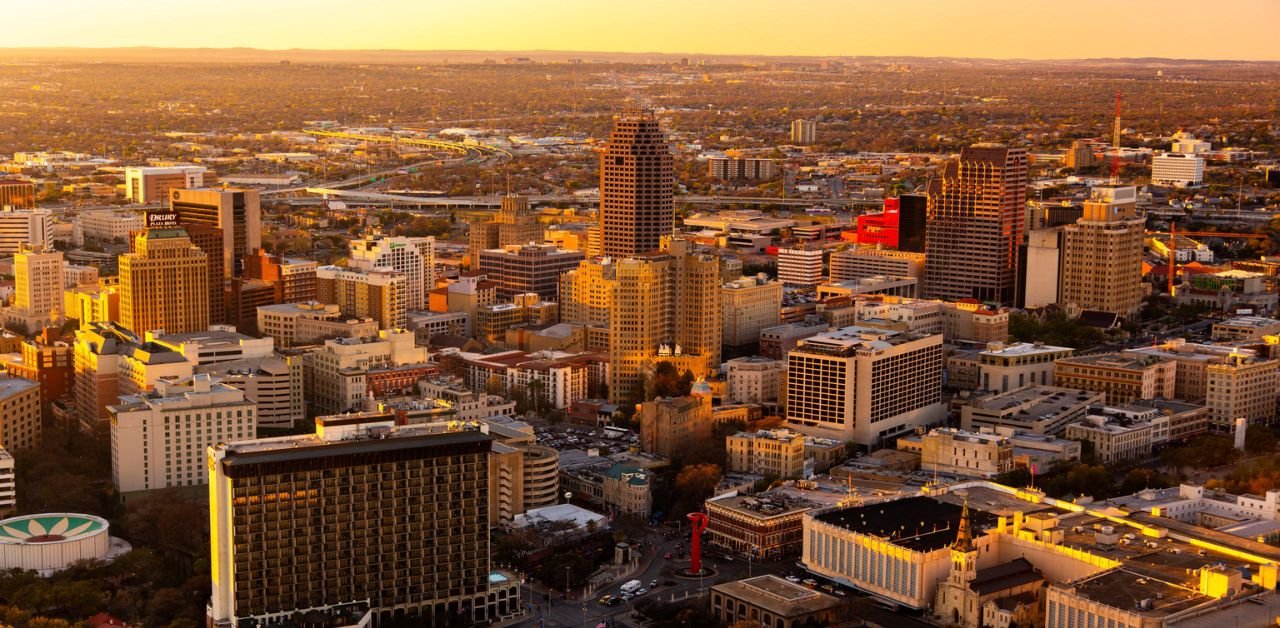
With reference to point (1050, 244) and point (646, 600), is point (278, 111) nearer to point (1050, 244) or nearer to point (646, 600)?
point (1050, 244)

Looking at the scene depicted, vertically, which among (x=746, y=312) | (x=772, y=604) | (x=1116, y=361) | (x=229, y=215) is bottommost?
(x=772, y=604)

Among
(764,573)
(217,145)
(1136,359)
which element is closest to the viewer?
(764,573)

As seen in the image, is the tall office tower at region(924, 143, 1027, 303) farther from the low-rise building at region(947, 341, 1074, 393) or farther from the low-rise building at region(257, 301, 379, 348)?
the low-rise building at region(257, 301, 379, 348)

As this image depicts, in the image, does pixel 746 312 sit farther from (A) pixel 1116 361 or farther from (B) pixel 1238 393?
(B) pixel 1238 393

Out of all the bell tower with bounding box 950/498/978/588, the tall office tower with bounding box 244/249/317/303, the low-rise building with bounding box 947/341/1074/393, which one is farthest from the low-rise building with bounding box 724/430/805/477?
the tall office tower with bounding box 244/249/317/303

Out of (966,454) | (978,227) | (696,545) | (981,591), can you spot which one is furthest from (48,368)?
(978,227)

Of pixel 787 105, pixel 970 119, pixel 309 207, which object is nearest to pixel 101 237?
pixel 309 207
